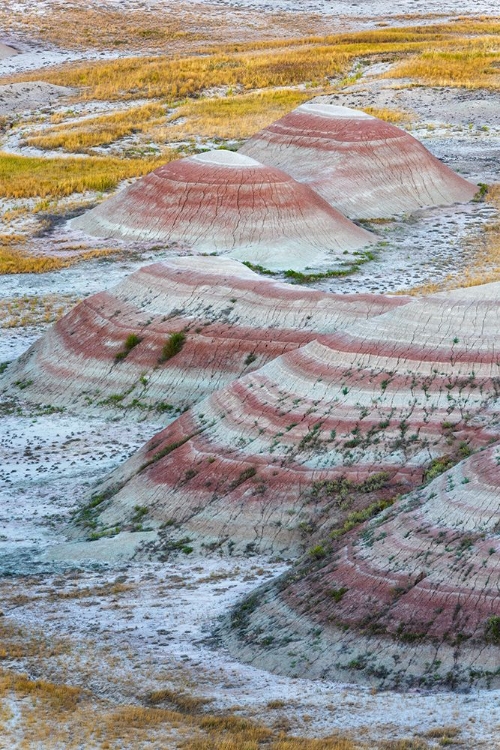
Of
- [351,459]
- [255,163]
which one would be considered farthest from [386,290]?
[351,459]

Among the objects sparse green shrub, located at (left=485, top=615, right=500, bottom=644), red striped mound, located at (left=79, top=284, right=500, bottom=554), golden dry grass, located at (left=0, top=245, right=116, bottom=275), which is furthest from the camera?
golden dry grass, located at (left=0, top=245, right=116, bottom=275)

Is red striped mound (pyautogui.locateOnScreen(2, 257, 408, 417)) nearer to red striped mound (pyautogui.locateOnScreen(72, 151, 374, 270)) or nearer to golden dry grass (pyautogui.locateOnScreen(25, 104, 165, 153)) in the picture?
red striped mound (pyautogui.locateOnScreen(72, 151, 374, 270))

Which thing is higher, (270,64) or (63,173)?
(270,64)

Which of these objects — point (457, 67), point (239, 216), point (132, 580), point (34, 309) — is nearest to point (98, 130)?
point (457, 67)

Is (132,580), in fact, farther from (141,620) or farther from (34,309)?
(34,309)

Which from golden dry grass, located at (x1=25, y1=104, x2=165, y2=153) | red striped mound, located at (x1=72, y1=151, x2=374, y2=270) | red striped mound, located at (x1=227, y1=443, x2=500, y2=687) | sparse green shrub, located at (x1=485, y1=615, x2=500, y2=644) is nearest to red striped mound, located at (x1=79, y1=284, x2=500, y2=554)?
red striped mound, located at (x1=227, y1=443, x2=500, y2=687)

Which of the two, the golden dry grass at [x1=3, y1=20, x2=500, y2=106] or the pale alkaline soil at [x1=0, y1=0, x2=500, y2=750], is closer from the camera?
the pale alkaline soil at [x1=0, y1=0, x2=500, y2=750]
